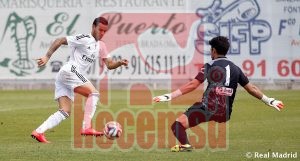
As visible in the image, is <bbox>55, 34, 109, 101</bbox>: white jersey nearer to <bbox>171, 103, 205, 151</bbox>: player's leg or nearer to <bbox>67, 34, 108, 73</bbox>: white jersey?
<bbox>67, 34, 108, 73</bbox>: white jersey

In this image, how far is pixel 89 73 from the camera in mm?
34062

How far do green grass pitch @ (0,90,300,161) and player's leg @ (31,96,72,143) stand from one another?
0.52 ft

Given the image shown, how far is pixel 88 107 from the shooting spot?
15.8 metres

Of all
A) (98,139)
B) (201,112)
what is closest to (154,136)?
(98,139)

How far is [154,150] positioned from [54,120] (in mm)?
2340

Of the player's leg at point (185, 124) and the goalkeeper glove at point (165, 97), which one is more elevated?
the goalkeeper glove at point (165, 97)

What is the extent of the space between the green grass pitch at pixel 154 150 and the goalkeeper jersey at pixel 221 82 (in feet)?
2.59

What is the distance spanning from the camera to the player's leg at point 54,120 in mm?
15250

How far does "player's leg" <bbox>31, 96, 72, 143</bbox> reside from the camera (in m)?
15.2

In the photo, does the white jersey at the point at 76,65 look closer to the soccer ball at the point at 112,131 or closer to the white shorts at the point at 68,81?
the white shorts at the point at 68,81

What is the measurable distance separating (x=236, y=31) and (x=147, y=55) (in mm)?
3527

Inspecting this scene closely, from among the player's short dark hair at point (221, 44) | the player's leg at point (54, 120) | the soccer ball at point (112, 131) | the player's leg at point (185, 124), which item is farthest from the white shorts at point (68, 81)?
the player's short dark hair at point (221, 44)

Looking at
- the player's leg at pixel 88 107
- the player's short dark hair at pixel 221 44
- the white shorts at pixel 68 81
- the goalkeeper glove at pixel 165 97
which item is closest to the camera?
the goalkeeper glove at pixel 165 97

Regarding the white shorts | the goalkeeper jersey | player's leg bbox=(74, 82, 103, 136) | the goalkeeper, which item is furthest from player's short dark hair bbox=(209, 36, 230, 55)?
the white shorts
